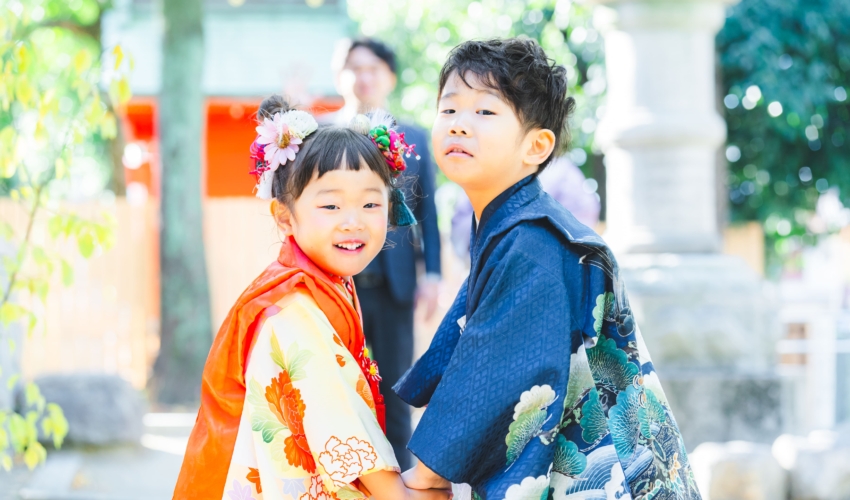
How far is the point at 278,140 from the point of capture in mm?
2117

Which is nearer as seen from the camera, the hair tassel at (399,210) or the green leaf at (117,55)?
the hair tassel at (399,210)

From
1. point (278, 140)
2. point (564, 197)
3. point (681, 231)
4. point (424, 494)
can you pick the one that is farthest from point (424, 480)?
point (681, 231)

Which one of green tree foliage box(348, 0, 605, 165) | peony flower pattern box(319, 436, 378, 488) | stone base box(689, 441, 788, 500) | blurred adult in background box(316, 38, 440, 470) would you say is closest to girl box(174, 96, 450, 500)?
peony flower pattern box(319, 436, 378, 488)

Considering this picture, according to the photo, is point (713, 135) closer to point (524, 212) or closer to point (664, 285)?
point (664, 285)

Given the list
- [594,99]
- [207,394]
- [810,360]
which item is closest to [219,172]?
[594,99]

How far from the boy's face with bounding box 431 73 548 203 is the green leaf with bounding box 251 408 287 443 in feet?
2.01

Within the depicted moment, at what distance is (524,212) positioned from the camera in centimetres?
191

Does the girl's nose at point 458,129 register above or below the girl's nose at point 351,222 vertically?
above

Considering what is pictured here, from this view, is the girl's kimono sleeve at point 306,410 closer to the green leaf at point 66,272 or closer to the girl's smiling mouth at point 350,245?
the girl's smiling mouth at point 350,245

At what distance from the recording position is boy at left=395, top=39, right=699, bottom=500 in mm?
1787

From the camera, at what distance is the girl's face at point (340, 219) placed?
2.04 meters

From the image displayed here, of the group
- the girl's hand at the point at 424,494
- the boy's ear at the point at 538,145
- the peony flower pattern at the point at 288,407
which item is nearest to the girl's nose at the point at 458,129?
the boy's ear at the point at 538,145

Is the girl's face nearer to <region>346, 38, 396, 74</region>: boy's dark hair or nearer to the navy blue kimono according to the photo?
the navy blue kimono

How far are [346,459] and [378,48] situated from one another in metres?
2.33
